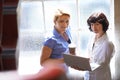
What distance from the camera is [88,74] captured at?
5.68 feet

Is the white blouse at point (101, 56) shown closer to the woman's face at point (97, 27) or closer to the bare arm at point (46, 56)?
the woman's face at point (97, 27)

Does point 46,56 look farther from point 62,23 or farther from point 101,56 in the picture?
point 101,56

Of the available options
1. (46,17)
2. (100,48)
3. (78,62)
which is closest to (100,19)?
(100,48)

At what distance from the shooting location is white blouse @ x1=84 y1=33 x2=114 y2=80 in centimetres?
166

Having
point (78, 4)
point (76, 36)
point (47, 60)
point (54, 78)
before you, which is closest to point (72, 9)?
point (78, 4)

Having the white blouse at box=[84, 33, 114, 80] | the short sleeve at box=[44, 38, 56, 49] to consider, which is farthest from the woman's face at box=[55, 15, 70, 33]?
the white blouse at box=[84, 33, 114, 80]

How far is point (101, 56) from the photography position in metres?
1.66

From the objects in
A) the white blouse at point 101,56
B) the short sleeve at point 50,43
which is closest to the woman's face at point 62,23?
the short sleeve at point 50,43

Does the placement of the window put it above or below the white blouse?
above

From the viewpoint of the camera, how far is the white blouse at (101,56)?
5.44 feet

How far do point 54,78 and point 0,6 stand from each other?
95 cm

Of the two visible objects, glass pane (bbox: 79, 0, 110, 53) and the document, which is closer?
the document

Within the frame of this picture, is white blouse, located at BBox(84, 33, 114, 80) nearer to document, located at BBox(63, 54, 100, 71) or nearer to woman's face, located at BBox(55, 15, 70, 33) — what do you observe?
document, located at BBox(63, 54, 100, 71)

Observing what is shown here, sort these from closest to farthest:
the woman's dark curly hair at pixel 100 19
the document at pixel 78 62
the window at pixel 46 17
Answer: the document at pixel 78 62 < the woman's dark curly hair at pixel 100 19 < the window at pixel 46 17
